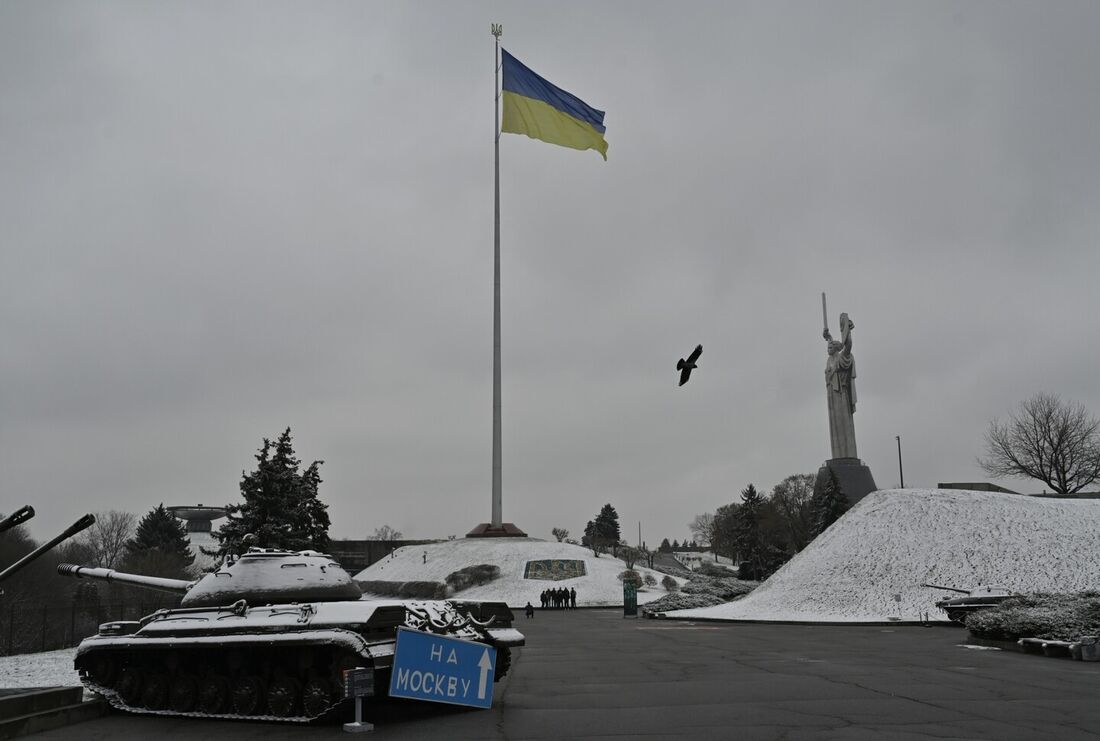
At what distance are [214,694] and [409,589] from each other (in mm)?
47064

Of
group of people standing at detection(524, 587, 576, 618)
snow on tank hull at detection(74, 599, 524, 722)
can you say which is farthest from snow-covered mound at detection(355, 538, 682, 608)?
snow on tank hull at detection(74, 599, 524, 722)

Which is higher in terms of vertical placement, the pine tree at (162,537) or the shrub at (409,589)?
the pine tree at (162,537)

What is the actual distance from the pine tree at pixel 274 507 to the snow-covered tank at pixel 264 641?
21.7 metres

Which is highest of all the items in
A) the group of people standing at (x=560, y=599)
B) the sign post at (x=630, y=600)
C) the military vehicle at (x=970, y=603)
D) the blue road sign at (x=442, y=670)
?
the blue road sign at (x=442, y=670)

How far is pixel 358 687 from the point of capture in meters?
8.72

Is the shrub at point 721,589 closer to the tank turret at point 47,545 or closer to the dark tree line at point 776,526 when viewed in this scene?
the dark tree line at point 776,526

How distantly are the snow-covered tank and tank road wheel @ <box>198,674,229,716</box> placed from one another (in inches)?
0.5

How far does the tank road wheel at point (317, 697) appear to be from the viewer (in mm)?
9258

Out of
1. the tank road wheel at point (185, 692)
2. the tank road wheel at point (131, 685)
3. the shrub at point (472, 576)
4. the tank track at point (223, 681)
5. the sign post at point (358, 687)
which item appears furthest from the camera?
the shrub at point (472, 576)

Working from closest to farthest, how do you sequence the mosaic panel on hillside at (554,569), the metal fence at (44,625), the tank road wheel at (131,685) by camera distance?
the tank road wheel at (131,685), the metal fence at (44,625), the mosaic panel on hillside at (554,569)

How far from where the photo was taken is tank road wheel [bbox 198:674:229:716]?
33.0 ft

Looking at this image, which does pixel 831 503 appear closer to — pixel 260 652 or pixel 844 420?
pixel 844 420

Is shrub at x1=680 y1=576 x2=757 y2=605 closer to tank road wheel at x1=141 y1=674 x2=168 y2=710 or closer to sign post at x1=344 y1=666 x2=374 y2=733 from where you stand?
tank road wheel at x1=141 y1=674 x2=168 y2=710

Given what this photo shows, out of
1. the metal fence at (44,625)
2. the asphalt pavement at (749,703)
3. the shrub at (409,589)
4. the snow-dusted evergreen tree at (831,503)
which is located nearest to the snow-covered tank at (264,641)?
the asphalt pavement at (749,703)
